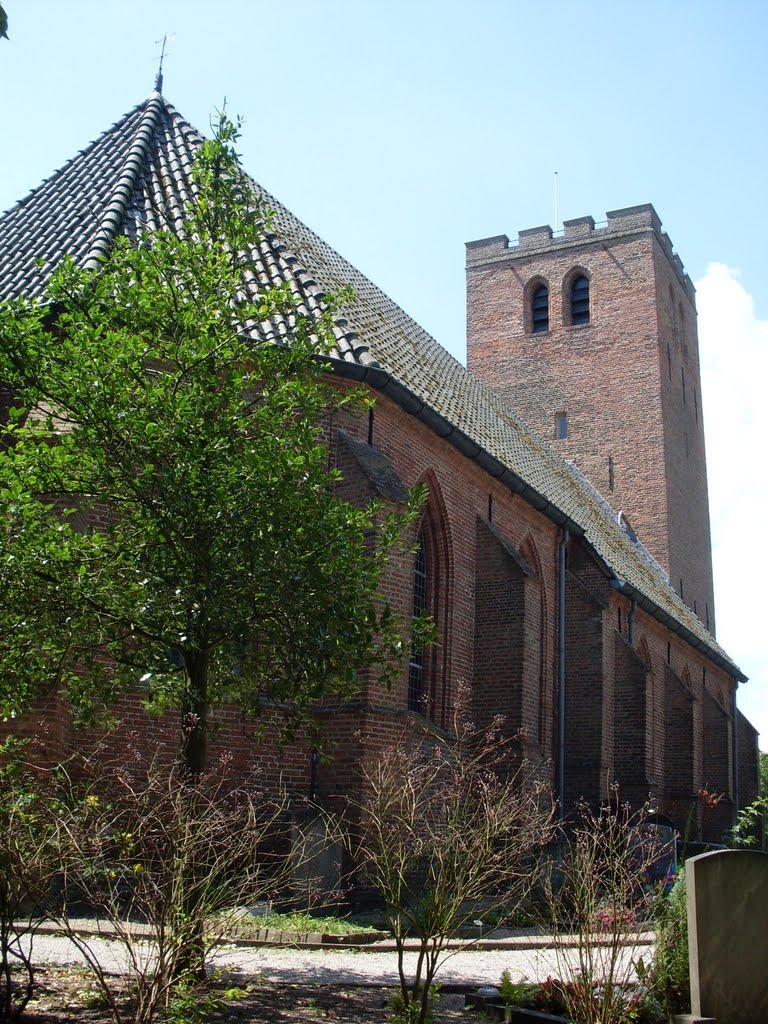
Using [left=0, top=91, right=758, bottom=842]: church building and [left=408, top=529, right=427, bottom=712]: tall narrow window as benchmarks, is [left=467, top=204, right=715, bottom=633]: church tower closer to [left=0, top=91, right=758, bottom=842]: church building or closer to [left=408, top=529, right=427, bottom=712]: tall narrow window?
[left=0, top=91, right=758, bottom=842]: church building

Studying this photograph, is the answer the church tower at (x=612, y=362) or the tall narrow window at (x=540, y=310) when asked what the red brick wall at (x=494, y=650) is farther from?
the tall narrow window at (x=540, y=310)

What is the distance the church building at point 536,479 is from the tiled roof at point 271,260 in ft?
0.18

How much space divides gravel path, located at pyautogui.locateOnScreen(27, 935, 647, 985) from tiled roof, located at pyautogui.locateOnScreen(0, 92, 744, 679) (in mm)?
5125

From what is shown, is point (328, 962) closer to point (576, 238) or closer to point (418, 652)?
point (418, 652)

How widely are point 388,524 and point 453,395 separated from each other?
39.7ft

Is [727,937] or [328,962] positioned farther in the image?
[328,962]

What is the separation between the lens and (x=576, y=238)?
35.0m

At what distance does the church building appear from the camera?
1366 centimetres

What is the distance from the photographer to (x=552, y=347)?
33.6m

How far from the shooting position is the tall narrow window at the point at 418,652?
591 inches

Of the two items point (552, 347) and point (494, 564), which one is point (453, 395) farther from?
point (552, 347)

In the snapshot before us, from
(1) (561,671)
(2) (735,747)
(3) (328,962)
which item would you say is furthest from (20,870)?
(2) (735,747)

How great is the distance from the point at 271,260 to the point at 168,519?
8388mm

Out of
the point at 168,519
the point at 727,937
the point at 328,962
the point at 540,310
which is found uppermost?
the point at 540,310
